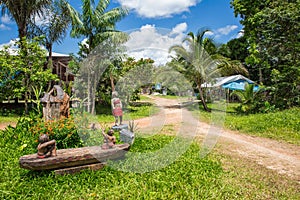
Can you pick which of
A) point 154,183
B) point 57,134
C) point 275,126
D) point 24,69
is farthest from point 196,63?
point 154,183

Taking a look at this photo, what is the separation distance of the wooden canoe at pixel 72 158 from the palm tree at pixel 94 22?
6.86m

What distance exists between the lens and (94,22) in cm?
998

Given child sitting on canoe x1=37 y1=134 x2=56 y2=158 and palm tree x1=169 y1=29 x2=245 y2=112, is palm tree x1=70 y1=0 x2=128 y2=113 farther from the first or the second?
child sitting on canoe x1=37 y1=134 x2=56 y2=158

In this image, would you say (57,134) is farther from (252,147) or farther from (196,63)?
(196,63)

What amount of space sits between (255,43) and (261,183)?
35.3 ft

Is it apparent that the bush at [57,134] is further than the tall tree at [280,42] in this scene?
No

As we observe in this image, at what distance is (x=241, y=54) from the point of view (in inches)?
948

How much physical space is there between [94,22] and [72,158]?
7.92 m

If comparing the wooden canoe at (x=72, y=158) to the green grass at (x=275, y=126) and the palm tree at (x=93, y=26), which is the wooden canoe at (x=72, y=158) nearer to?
the green grass at (x=275, y=126)

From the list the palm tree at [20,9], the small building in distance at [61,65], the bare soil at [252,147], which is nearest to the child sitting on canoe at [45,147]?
the bare soil at [252,147]

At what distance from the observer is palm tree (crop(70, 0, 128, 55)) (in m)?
9.88

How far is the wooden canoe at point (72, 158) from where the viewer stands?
3373 mm

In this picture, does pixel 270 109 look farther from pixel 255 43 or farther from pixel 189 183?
pixel 189 183

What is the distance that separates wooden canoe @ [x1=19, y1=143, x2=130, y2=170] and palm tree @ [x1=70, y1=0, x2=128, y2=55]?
686cm
